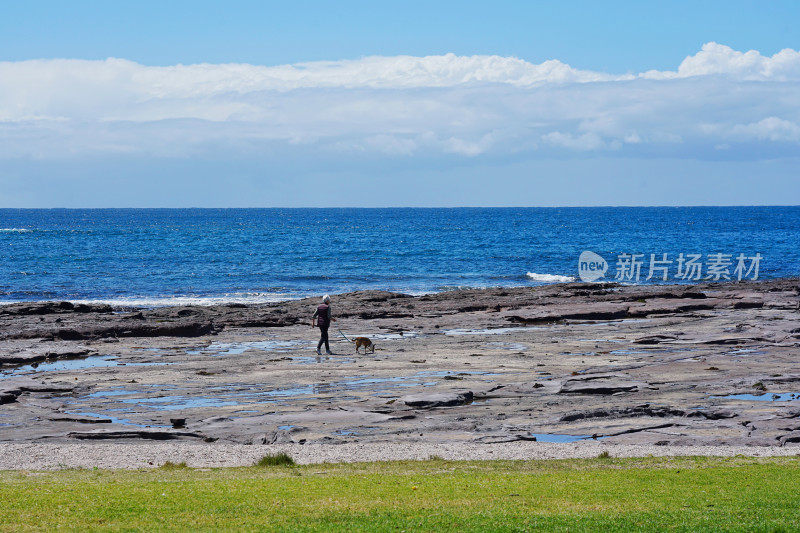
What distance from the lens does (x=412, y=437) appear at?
64.5 ft

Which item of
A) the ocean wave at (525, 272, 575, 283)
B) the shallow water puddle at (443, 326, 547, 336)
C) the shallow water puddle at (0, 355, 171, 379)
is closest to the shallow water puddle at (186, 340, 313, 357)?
the shallow water puddle at (0, 355, 171, 379)

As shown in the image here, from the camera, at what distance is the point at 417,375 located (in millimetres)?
27375

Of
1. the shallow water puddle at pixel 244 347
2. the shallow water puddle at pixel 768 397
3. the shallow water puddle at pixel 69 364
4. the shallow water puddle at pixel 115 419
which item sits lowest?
the shallow water puddle at pixel 69 364

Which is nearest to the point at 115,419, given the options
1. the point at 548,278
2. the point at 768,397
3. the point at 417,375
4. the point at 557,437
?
the point at 417,375

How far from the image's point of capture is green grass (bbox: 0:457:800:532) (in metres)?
11.6

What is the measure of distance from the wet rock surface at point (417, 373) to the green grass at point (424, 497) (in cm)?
333

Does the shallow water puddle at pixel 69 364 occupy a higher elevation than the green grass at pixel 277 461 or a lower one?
lower

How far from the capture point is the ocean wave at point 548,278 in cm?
7229

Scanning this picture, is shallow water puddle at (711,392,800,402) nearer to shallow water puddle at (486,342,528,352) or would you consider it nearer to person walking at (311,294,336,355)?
shallow water puddle at (486,342,528,352)

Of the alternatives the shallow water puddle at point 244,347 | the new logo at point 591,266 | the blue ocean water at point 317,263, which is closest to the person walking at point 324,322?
the shallow water puddle at point 244,347

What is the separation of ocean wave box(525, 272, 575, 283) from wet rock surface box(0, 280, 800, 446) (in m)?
25.0

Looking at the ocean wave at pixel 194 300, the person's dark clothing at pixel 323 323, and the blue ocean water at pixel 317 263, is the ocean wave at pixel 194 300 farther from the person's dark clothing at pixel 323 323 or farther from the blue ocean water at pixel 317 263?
the person's dark clothing at pixel 323 323

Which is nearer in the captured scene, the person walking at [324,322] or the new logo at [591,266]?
the person walking at [324,322]

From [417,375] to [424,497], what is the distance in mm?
14002
